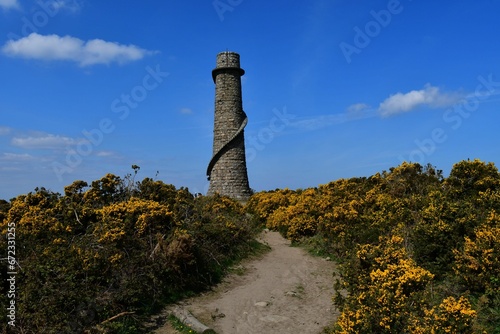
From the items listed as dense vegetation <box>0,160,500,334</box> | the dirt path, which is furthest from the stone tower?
the dirt path

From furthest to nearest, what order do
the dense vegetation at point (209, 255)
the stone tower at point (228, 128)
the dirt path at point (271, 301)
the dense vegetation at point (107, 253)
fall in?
the stone tower at point (228, 128) → the dirt path at point (271, 301) → the dense vegetation at point (107, 253) → the dense vegetation at point (209, 255)

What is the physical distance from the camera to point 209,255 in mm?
11719

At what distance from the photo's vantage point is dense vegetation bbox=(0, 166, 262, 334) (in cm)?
732

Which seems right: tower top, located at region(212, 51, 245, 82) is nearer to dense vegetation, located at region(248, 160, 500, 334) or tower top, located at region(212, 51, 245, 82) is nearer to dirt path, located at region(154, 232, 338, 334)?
dense vegetation, located at region(248, 160, 500, 334)

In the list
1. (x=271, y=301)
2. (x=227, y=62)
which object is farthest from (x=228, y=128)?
(x=271, y=301)

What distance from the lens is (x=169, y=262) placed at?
992 centimetres

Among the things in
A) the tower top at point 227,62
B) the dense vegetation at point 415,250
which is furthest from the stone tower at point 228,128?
the dense vegetation at point 415,250

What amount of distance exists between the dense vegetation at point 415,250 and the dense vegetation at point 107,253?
423 cm

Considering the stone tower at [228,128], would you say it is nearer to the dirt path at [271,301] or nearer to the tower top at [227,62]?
the tower top at [227,62]

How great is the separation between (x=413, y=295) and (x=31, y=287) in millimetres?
7283

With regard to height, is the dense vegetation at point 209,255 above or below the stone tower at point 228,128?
below

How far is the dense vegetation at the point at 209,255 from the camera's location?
6.74 m

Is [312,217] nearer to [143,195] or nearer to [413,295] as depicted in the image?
[143,195]

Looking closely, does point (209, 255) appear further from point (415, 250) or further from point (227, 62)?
point (227, 62)
